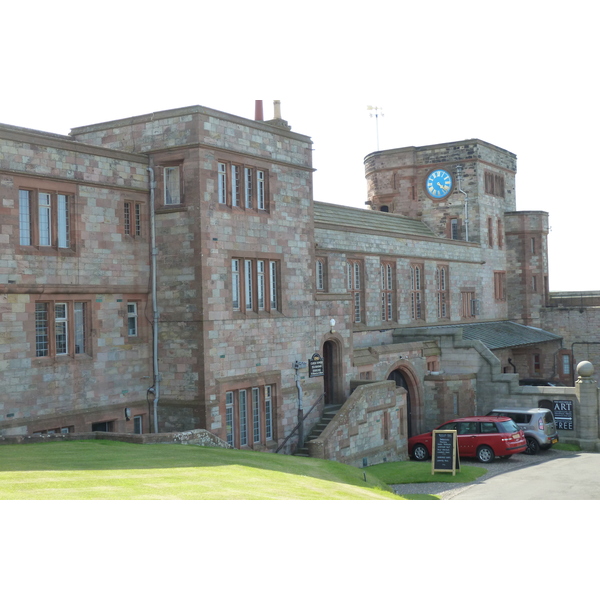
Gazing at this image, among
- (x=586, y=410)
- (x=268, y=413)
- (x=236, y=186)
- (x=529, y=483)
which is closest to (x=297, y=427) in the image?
(x=268, y=413)

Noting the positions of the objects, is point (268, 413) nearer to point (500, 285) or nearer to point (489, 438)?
point (489, 438)

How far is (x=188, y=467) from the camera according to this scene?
16.3 meters

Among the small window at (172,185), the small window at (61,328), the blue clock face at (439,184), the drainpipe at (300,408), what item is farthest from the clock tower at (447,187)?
the small window at (61,328)

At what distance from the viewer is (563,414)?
33.0m

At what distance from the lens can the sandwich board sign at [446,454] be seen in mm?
25219

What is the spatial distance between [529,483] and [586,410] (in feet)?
32.1

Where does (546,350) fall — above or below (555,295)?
below

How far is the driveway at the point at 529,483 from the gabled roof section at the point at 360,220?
39.0ft

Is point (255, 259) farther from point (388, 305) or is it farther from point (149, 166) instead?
point (388, 305)

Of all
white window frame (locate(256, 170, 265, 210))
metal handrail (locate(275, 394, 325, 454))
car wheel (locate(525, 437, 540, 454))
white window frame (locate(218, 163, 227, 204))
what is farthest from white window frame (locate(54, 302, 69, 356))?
car wheel (locate(525, 437, 540, 454))

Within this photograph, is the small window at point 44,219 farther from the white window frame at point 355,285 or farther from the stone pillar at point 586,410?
the stone pillar at point 586,410

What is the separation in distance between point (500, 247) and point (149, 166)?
31573mm

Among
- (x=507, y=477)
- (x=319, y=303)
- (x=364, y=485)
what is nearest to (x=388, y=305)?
(x=319, y=303)

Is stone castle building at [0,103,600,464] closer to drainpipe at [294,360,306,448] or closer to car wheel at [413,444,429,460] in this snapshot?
drainpipe at [294,360,306,448]
